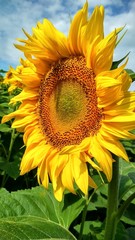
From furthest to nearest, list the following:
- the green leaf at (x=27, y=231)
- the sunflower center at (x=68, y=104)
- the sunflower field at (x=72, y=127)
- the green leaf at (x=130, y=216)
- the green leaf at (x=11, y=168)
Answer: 1. the green leaf at (x=11, y=168)
2. the green leaf at (x=130, y=216)
3. the sunflower center at (x=68, y=104)
4. the sunflower field at (x=72, y=127)
5. the green leaf at (x=27, y=231)

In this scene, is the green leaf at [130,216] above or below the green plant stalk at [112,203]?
below

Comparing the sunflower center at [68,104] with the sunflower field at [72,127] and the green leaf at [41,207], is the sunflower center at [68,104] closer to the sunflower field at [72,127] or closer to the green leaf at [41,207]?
the sunflower field at [72,127]

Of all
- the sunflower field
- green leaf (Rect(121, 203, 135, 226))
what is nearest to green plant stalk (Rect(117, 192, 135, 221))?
the sunflower field

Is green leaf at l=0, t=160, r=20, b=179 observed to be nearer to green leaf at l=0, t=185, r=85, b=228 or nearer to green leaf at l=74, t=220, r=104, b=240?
green leaf at l=74, t=220, r=104, b=240

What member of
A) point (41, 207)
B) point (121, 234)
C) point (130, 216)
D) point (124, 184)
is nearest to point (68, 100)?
point (124, 184)

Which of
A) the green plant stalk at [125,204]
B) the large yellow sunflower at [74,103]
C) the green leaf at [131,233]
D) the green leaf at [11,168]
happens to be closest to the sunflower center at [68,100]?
the large yellow sunflower at [74,103]

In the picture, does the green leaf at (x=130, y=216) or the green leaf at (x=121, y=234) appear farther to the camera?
the green leaf at (x=130, y=216)

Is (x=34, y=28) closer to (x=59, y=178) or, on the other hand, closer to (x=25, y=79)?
(x=25, y=79)
